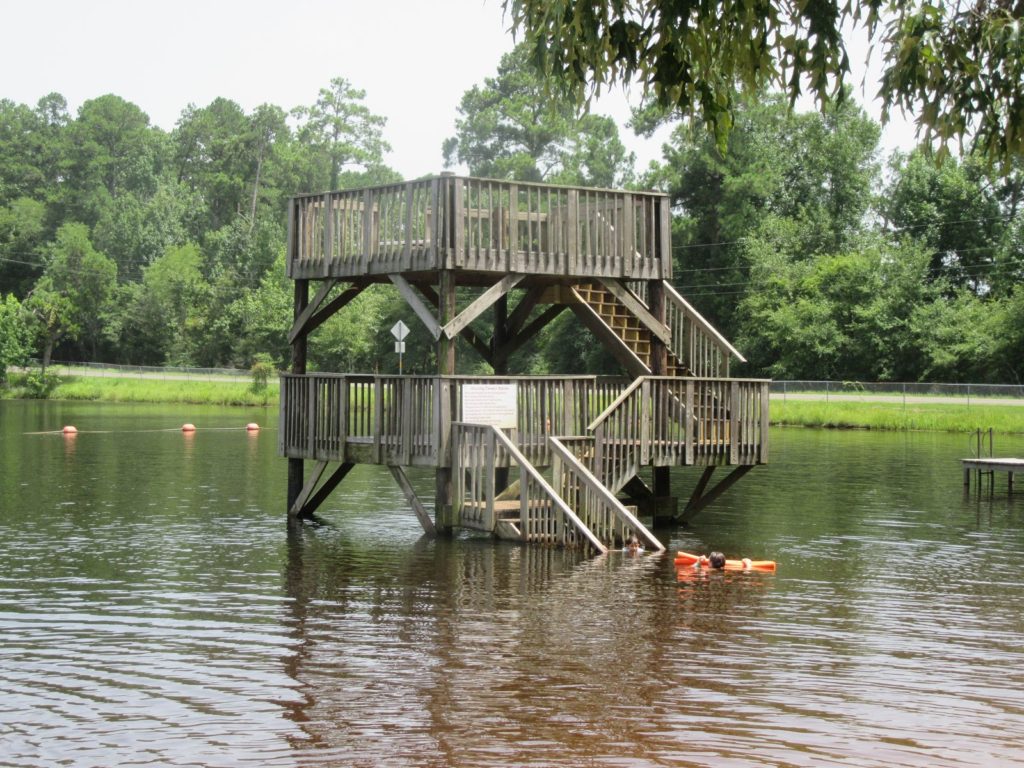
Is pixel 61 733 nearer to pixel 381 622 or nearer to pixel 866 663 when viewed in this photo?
pixel 381 622

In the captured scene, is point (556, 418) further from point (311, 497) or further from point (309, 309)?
point (311, 497)

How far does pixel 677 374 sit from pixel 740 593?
24.6 feet

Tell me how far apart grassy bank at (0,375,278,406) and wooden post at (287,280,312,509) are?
5164cm

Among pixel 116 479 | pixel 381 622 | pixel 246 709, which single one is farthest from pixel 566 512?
pixel 116 479

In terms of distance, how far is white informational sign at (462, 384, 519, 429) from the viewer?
66.9 ft

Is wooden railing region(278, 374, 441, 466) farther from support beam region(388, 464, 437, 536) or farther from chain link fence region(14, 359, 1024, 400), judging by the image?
chain link fence region(14, 359, 1024, 400)

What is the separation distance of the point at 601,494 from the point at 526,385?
2.40 metres

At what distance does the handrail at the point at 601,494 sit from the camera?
63.3ft

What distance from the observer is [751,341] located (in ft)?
237

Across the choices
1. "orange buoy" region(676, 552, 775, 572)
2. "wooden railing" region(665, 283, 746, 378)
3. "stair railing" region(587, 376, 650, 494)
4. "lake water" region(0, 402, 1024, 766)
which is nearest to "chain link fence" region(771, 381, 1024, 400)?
"lake water" region(0, 402, 1024, 766)

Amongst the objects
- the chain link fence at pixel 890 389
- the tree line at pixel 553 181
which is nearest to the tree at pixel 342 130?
the tree line at pixel 553 181

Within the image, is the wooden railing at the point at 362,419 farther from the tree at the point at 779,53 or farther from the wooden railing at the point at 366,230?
the tree at the point at 779,53

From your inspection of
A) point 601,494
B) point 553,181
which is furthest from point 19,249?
point 601,494

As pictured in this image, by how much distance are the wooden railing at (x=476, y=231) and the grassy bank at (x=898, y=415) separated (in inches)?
1298
